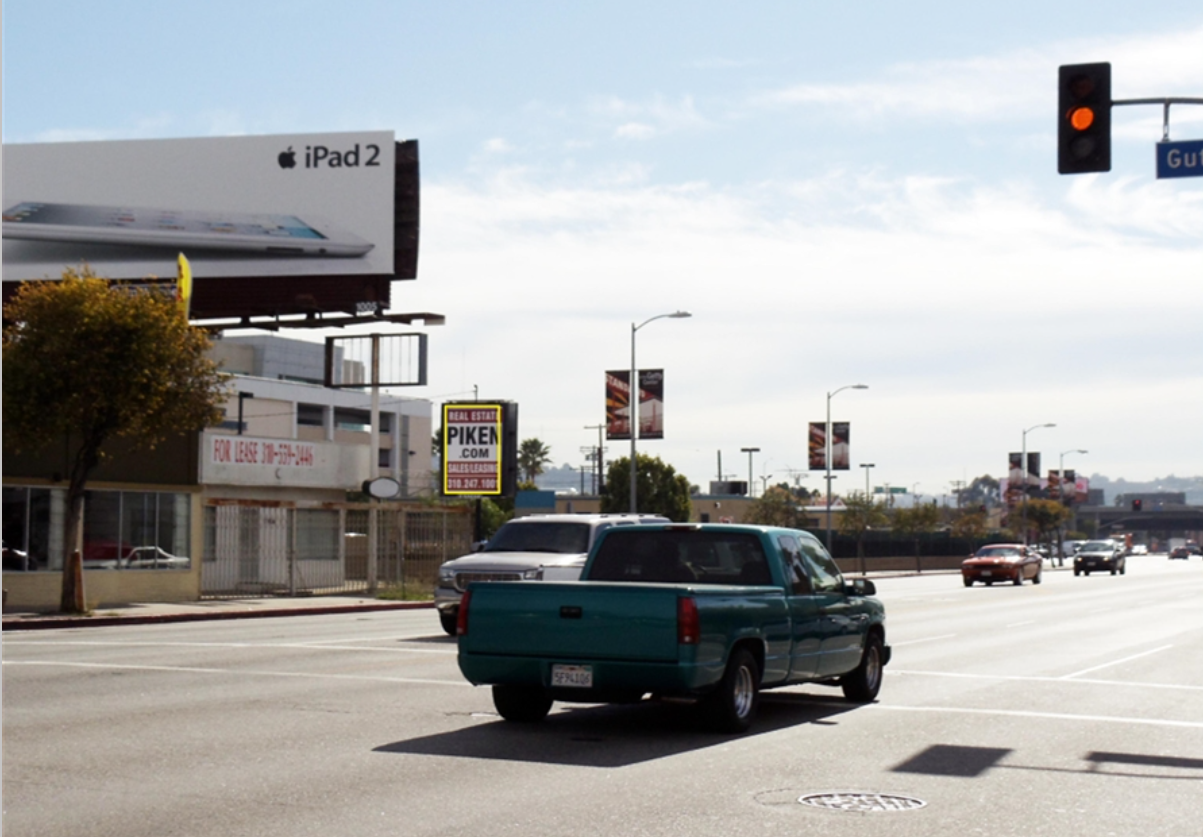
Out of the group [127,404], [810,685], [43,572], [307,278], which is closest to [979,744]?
[810,685]

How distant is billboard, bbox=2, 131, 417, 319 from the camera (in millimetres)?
51781

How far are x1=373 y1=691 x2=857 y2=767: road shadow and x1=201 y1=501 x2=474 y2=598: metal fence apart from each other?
2407cm

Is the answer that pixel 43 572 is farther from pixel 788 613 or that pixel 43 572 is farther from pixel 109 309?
pixel 788 613

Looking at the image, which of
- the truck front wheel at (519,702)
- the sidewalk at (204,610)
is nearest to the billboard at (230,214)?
the sidewalk at (204,610)

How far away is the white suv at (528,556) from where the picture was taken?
71.7 ft

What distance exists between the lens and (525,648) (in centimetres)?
1198

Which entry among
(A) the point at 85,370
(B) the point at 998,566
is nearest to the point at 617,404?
(B) the point at 998,566

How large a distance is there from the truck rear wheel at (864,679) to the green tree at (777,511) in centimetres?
7196

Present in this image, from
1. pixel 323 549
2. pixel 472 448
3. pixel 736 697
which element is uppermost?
pixel 472 448

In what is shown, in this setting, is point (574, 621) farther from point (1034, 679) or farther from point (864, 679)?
point (1034, 679)

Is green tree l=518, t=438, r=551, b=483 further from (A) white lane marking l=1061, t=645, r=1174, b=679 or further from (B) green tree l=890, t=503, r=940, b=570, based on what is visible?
(A) white lane marking l=1061, t=645, r=1174, b=679

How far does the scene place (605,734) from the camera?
39.8 ft

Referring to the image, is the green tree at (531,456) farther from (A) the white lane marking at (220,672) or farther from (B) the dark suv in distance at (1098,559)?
(A) the white lane marking at (220,672)

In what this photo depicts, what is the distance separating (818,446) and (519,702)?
60.2 meters
